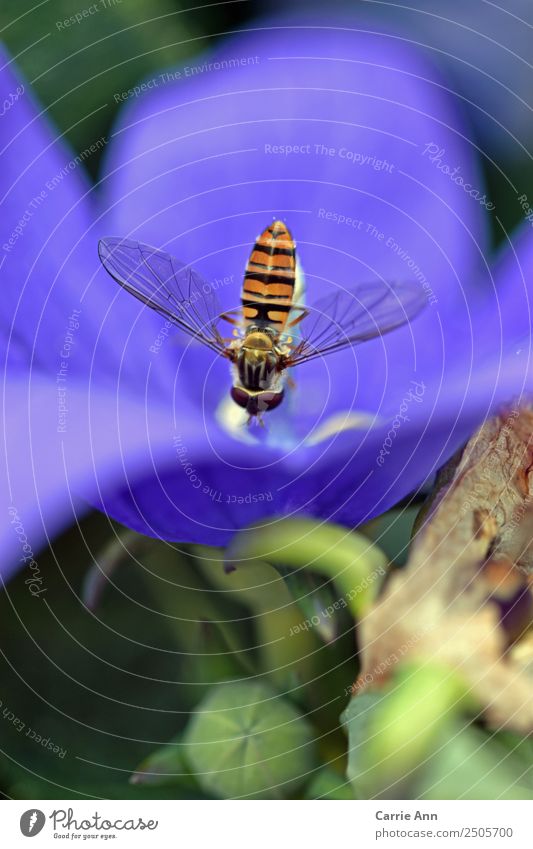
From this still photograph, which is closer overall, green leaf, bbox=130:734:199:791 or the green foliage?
green leaf, bbox=130:734:199:791

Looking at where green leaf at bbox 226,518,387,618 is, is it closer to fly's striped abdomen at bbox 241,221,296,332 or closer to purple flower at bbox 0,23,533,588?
purple flower at bbox 0,23,533,588

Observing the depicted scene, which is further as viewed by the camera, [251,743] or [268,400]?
[268,400]

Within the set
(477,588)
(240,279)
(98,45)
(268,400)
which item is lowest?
(477,588)

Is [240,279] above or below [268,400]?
above

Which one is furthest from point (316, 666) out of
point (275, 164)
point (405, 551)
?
point (275, 164)

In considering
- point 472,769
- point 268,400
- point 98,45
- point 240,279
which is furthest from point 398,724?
Answer: point 98,45

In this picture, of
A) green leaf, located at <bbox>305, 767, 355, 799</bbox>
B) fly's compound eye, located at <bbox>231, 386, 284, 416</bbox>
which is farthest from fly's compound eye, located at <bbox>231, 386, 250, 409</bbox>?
green leaf, located at <bbox>305, 767, 355, 799</bbox>

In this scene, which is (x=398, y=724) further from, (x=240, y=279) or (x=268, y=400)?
(x=240, y=279)
